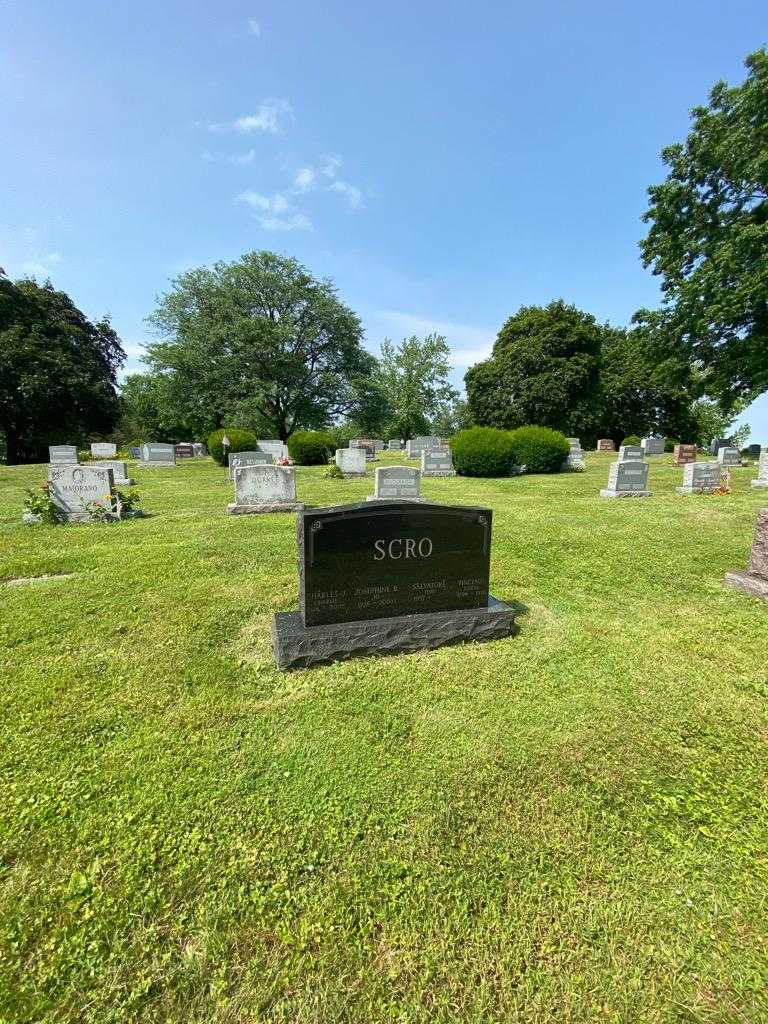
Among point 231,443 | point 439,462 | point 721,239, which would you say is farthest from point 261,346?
point 721,239

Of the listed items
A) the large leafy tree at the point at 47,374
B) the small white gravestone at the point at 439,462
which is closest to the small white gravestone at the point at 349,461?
the small white gravestone at the point at 439,462

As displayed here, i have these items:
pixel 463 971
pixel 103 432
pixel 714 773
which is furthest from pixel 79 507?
pixel 103 432

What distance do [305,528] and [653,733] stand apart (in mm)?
2507

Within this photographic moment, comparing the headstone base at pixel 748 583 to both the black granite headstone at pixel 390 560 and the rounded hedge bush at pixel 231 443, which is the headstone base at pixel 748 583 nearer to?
the black granite headstone at pixel 390 560

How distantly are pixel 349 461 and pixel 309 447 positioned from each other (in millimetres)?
4569

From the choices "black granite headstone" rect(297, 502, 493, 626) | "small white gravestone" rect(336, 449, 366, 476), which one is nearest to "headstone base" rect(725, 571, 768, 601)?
"black granite headstone" rect(297, 502, 493, 626)

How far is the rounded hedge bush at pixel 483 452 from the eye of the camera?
620 inches

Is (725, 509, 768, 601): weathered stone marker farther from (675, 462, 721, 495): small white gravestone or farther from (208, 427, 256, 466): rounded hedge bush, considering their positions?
(208, 427, 256, 466): rounded hedge bush

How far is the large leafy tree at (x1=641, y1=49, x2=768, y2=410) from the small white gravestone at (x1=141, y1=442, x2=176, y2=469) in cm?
2509

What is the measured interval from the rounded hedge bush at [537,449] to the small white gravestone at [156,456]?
673 inches

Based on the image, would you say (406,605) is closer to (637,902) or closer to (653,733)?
(653,733)

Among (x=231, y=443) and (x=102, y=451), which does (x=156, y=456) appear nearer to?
(x=102, y=451)

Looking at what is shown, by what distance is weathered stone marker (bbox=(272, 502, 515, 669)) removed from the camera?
317 centimetres

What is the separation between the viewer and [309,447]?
20.8 meters
